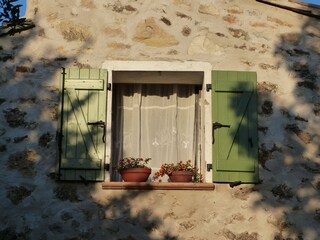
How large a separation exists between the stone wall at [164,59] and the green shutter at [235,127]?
0.38ft

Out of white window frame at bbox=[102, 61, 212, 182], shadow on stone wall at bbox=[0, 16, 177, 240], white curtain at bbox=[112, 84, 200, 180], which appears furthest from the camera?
white curtain at bbox=[112, 84, 200, 180]

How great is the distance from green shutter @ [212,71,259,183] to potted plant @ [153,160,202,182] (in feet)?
0.80

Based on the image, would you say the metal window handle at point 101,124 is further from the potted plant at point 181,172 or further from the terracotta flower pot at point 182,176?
the terracotta flower pot at point 182,176

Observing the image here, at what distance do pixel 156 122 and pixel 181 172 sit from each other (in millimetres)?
843

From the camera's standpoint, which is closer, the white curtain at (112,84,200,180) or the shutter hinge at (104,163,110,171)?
the shutter hinge at (104,163,110,171)

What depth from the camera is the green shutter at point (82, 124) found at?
619 centimetres

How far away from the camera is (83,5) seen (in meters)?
6.85

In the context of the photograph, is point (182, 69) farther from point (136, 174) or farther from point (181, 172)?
point (136, 174)

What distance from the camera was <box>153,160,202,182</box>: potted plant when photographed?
20.6 feet

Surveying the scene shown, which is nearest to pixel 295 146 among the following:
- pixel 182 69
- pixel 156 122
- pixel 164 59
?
A: pixel 182 69

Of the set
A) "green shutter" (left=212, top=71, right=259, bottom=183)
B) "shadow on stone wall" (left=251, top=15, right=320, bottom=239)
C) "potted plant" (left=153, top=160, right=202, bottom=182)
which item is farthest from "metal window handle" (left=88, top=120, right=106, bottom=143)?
"shadow on stone wall" (left=251, top=15, right=320, bottom=239)

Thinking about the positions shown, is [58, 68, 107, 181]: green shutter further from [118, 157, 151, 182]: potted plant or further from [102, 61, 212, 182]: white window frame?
[118, 157, 151, 182]: potted plant

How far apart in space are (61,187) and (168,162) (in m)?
1.25

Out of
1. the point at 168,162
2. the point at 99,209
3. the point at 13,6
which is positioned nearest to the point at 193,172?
the point at 168,162
